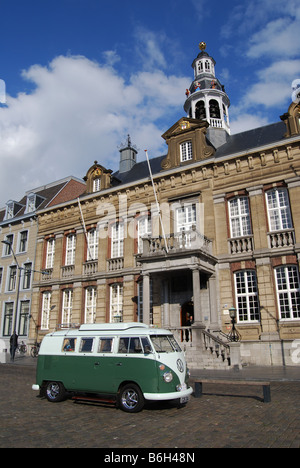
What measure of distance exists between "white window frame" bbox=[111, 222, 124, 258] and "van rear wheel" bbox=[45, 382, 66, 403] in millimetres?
16065

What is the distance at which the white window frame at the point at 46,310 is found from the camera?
29469 mm

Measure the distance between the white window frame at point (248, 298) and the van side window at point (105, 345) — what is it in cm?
1219

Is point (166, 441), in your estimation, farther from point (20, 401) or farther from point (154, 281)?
point (154, 281)

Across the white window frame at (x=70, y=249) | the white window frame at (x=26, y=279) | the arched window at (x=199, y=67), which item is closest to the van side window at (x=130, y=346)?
the white window frame at (x=70, y=249)

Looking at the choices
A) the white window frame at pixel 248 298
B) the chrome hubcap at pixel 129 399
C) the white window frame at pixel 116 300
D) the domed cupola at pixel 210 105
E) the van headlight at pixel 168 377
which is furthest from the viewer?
the domed cupola at pixel 210 105

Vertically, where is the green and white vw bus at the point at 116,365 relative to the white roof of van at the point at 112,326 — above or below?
below

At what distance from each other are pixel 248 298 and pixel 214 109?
16.8 m

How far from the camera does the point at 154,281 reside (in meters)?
23.7

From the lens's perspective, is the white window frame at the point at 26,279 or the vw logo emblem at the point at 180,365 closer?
the vw logo emblem at the point at 180,365

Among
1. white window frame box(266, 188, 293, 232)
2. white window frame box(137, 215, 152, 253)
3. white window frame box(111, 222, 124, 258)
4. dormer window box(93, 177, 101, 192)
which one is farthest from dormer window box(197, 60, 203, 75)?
white window frame box(266, 188, 293, 232)

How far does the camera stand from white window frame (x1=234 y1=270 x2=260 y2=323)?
20188 millimetres

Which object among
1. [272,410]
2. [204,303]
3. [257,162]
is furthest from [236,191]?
[272,410]

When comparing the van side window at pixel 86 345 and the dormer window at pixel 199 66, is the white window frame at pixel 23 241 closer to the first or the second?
the dormer window at pixel 199 66

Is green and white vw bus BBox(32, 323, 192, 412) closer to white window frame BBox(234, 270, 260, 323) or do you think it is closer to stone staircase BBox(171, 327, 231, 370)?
stone staircase BBox(171, 327, 231, 370)
